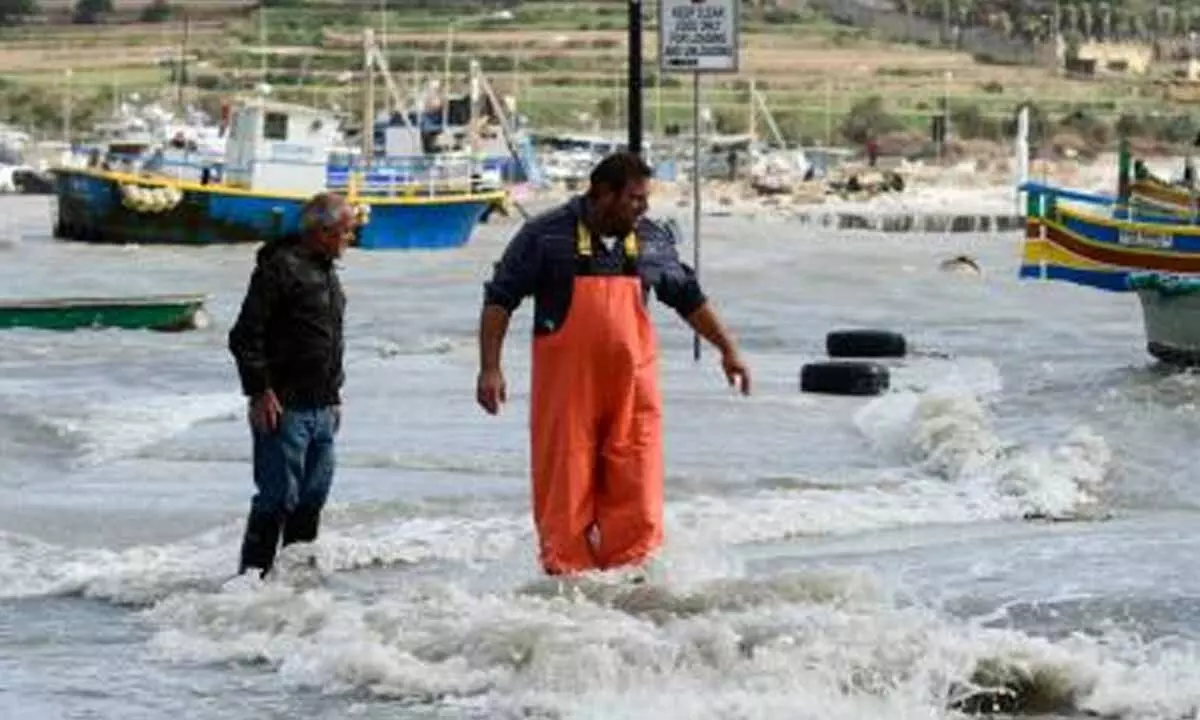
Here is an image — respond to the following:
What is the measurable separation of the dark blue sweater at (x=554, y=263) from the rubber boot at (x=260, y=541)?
5.17 feet

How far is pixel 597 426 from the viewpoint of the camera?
10633 millimetres

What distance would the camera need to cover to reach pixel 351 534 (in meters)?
13.5

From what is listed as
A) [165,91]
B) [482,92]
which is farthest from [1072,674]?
[165,91]

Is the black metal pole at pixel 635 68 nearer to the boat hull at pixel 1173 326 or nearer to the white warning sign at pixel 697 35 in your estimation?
the white warning sign at pixel 697 35

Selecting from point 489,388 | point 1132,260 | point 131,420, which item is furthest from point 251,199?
point 489,388

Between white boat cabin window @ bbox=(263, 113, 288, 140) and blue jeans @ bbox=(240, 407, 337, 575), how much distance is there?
1880 inches

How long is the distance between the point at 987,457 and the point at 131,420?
22.0 ft

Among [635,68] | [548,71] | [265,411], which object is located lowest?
[548,71]

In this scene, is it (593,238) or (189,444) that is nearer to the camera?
(593,238)

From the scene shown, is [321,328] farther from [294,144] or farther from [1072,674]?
[294,144]

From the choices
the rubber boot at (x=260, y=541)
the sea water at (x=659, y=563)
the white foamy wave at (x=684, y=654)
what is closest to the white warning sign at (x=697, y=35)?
the sea water at (x=659, y=563)

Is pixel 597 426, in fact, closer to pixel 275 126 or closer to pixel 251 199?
pixel 251 199

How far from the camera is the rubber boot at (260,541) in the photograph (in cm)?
1171

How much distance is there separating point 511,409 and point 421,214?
3986 cm
